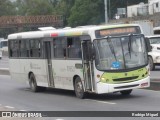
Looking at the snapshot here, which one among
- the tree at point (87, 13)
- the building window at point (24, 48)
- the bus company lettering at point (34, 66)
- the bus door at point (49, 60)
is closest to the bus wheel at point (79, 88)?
the bus door at point (49, 60)

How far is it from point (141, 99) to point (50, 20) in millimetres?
78470

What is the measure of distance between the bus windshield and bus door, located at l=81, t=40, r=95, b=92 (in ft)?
0.99

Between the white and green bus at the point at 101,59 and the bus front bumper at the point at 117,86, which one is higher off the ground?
the white and green bus at the point at 101,59

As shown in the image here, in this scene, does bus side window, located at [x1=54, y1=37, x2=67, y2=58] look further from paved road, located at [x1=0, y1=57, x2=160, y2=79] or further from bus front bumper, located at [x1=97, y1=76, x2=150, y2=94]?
paved road, located at [x1=0, y1=57, x2=160, y2=79]

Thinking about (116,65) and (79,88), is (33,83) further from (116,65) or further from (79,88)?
(116,65)

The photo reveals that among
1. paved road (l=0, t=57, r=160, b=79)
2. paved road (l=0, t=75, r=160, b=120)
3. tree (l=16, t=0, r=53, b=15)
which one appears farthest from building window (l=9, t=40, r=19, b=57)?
tree (l=16, t=0, r=53, b=15)

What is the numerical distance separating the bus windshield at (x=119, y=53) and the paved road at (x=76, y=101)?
1.11 meters

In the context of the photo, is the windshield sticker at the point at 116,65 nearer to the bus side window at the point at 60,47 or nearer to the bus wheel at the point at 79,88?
the bus wheel at the point at 79,88

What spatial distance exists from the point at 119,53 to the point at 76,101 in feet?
6.88

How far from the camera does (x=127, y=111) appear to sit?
1438 cm

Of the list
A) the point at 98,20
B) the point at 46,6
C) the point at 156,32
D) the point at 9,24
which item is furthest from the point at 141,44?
the point at 46,6

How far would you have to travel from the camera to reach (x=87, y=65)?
59.3 ft

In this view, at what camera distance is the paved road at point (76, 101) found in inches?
620

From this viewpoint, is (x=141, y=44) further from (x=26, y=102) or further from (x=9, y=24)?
(x=9, y=24)
